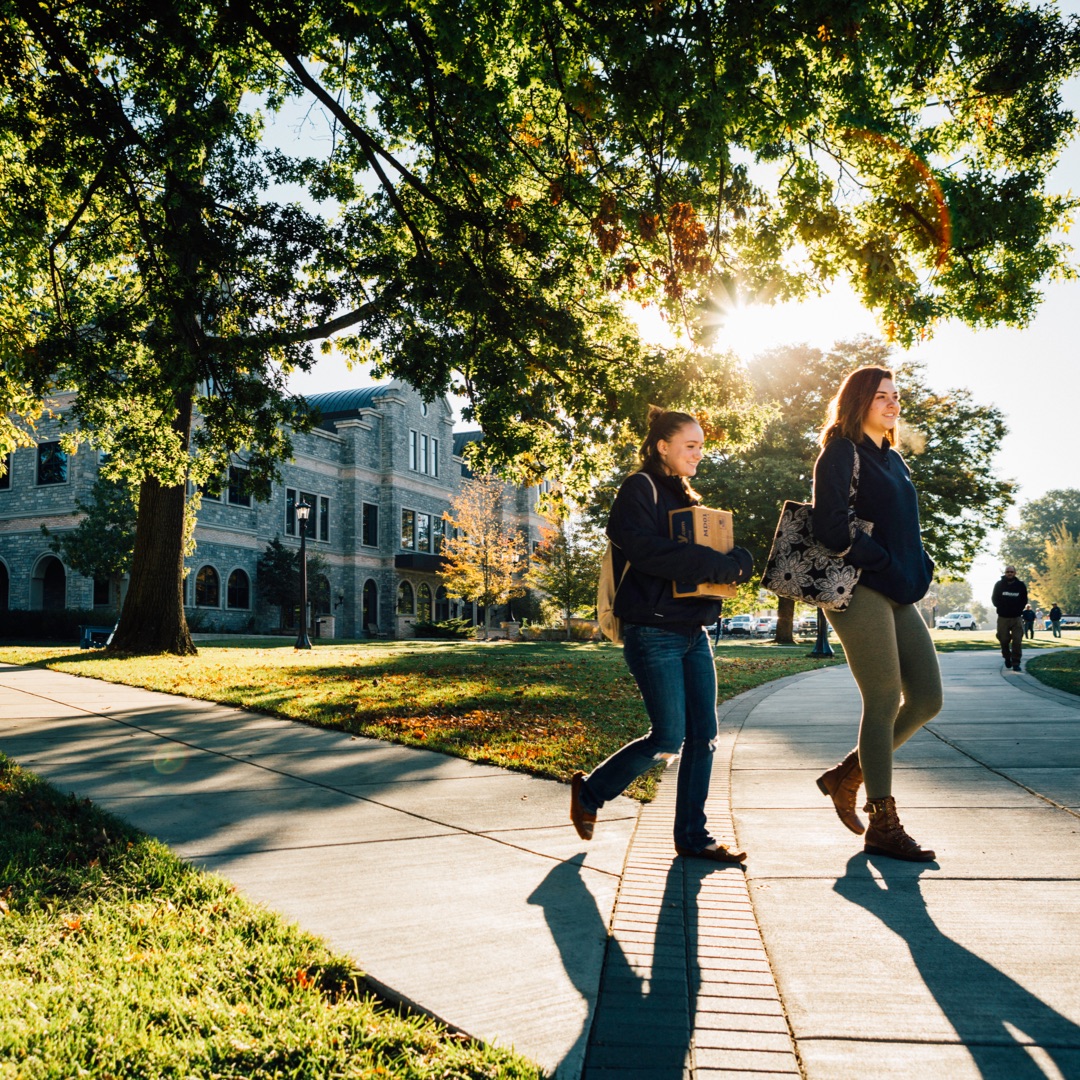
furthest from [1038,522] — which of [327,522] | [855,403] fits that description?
[855,403]

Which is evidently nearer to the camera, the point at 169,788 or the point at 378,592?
the point at 169,788

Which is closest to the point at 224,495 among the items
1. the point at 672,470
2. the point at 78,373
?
the point at 78,373

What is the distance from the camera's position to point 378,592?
44000 millimetres

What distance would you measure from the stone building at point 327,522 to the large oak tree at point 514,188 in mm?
15891

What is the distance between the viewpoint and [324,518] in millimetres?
41250

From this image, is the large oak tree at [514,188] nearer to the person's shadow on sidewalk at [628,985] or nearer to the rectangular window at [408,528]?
the person's shadow on sidewalk at [628,985]

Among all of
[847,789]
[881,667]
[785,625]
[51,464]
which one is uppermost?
[51,464]

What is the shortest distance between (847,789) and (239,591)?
112 ft

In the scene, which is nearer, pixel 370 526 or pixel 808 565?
pixel 808 565

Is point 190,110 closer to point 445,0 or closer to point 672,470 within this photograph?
point 445,0

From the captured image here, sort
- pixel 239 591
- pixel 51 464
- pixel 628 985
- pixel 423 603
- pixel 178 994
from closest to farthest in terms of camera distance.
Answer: pixel 178 994 < pixel 628 985 < pixel 51 464 < pixel 239 591 < pixel 423 603

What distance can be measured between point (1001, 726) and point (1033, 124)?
250 inches

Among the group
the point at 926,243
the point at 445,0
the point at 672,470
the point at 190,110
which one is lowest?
the point at 672,470

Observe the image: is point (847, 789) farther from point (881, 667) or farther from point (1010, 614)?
point (1010, 614)
